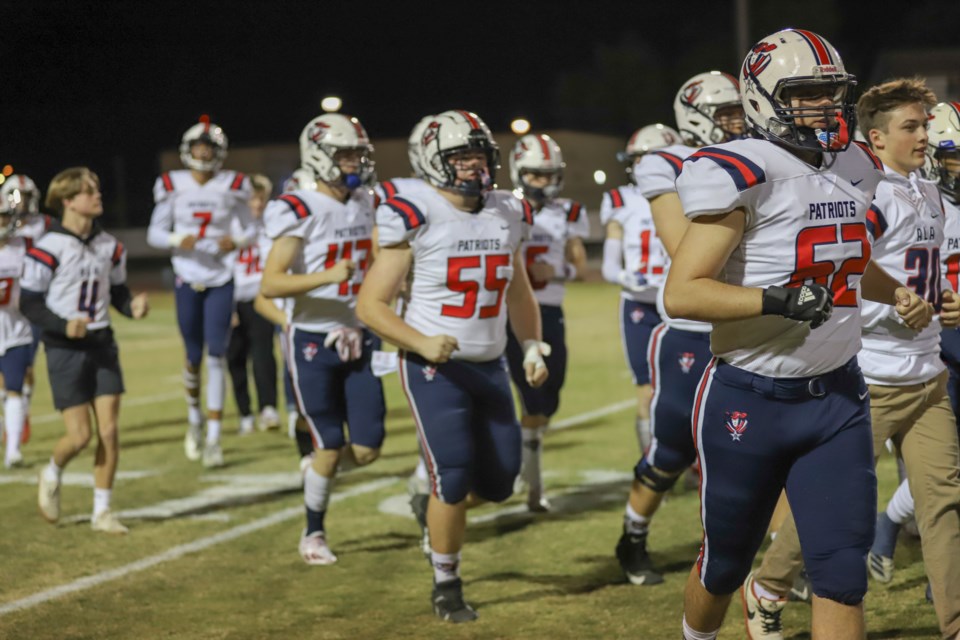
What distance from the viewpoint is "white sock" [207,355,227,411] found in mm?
8719

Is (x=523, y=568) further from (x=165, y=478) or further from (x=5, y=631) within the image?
(x=165, y=478)

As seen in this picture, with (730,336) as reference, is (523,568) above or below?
below

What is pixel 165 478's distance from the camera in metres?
8.09

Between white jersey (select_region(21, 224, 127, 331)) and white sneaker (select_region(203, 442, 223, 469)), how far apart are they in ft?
6.35

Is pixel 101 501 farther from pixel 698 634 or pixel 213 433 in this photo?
pixel 698 634

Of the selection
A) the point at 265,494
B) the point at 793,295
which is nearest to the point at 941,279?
the point at 793,295

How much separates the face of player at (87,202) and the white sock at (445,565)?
117 inches

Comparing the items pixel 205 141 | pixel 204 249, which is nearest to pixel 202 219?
pixel 204 249

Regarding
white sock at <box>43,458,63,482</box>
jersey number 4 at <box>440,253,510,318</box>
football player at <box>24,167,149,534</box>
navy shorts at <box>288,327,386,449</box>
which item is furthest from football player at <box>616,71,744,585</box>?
white sock at <box>43,458,63,482</box>

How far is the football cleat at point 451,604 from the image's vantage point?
4898mm

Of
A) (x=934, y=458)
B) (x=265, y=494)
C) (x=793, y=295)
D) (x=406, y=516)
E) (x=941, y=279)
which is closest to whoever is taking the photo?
(x=793, y=295)

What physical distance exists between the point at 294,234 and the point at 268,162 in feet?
142

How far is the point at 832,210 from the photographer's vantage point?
3271 millimetres

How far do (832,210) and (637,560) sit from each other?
8.14ft
